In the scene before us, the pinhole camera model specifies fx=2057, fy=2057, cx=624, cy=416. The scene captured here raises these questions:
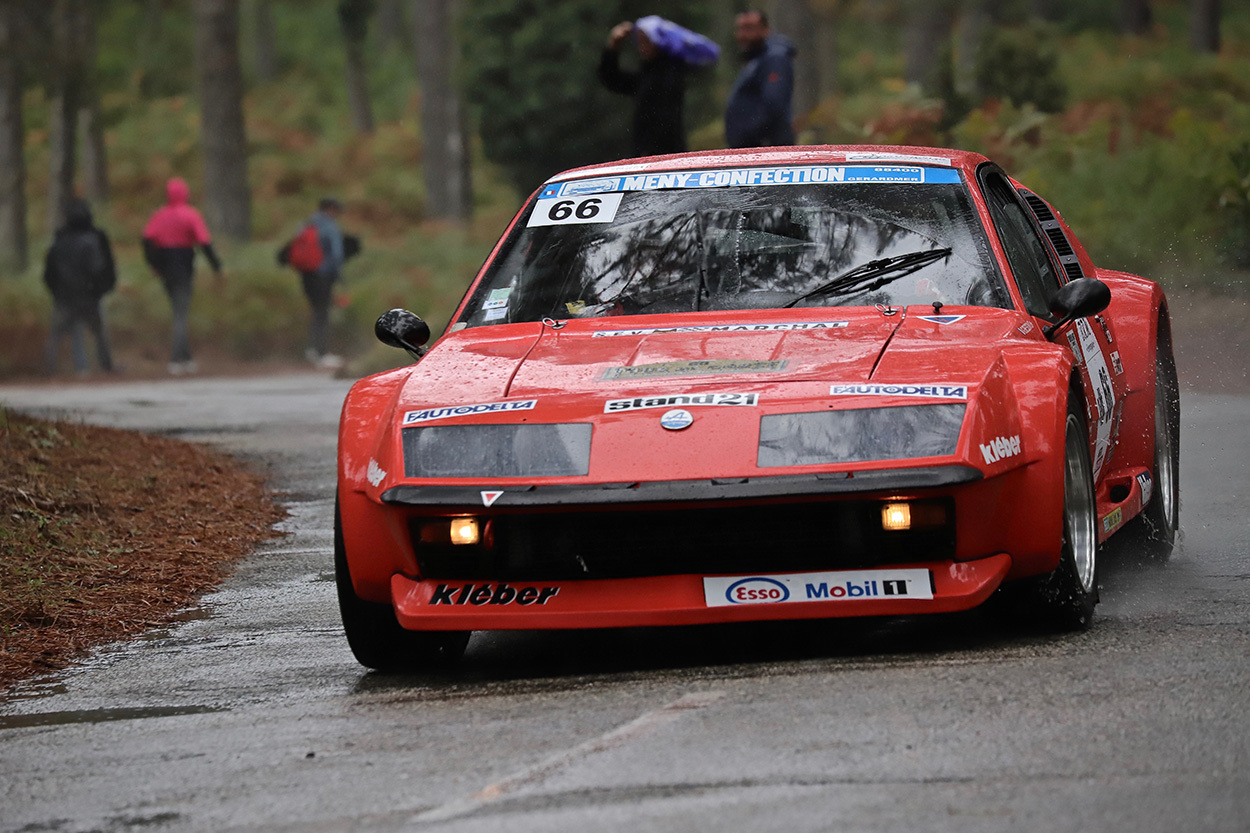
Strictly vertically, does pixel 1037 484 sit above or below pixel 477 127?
above

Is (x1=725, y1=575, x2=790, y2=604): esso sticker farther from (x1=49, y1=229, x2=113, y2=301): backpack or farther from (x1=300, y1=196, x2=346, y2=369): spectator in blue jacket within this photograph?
(x1=300, y1=196, x2=346, y2=369): spectator in blue jacket

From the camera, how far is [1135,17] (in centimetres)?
4312

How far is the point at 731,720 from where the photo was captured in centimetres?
459

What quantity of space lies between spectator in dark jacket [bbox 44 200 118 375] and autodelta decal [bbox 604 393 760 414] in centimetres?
2073

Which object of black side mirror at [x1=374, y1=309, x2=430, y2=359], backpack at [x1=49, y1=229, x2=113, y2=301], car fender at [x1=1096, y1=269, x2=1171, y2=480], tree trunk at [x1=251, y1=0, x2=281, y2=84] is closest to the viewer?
black side mirror at [x1=374, y1=309, x2=430, y2=359]

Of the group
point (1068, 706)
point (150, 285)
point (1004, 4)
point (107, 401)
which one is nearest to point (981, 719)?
point (1068, 706)

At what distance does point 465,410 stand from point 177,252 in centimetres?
2090

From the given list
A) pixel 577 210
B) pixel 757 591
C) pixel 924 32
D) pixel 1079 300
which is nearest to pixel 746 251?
pixel 577 210

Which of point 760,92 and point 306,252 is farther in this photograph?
point 306,252

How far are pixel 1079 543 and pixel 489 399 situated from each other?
5.55 ft

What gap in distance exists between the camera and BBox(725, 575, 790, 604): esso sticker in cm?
520

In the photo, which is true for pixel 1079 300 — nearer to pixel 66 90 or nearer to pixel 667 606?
pixel 667 606

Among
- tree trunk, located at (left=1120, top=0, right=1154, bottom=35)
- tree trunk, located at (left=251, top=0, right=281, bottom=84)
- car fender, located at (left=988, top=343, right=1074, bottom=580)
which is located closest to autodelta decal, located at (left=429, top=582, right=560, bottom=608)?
car fender, located at (left=988, top=343, right=1074, bottom=580)

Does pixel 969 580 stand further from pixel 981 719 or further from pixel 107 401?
pixel 107 401
